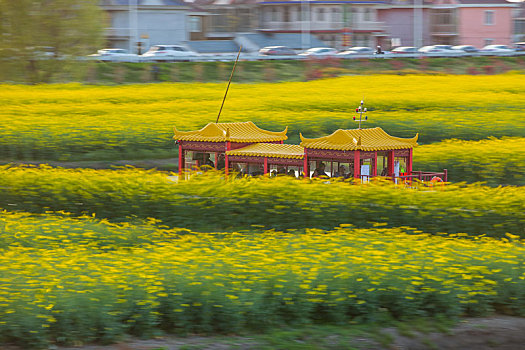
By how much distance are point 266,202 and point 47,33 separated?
754 inches

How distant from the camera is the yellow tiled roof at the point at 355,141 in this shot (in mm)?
17266

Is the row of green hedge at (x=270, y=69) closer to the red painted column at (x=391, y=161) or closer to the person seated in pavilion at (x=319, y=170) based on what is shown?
the person seated in pavilion at (x=319, y=170)

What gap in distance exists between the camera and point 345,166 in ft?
59.0

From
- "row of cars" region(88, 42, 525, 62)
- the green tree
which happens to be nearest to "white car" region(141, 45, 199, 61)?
"row of cars" region(88, 42, 525, 62)

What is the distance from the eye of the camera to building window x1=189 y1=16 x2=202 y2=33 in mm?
51475

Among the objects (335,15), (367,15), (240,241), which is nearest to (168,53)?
(335,15)

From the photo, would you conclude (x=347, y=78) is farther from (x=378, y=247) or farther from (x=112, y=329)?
(x=112, y=329)

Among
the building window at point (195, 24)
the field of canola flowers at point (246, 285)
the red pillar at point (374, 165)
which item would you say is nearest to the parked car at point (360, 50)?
the building window at point (195, 24)

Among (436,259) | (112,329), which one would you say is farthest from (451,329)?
(112,329)

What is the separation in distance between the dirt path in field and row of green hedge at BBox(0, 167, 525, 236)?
3936 millimetres

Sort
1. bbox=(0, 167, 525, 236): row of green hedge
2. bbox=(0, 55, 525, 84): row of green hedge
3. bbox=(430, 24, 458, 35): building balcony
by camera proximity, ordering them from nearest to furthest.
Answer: bbox=(0, 167, 525, 236): row of green hedge
bbox=(0, 55, 525, 84): row of green hedge
bbox=(430, 24, 458, 35): building balcony

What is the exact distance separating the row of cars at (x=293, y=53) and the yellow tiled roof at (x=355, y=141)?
75.5 feet

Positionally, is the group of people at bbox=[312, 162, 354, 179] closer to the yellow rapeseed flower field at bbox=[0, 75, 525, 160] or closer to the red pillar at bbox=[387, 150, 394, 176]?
the red pillar at bbox=[387, 150, 394, 176]

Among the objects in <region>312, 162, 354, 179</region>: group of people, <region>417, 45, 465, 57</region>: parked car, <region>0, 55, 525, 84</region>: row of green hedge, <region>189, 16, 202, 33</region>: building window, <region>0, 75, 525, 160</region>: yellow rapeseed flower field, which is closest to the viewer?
<region>312, 162, 354, 179</region>: group of people
